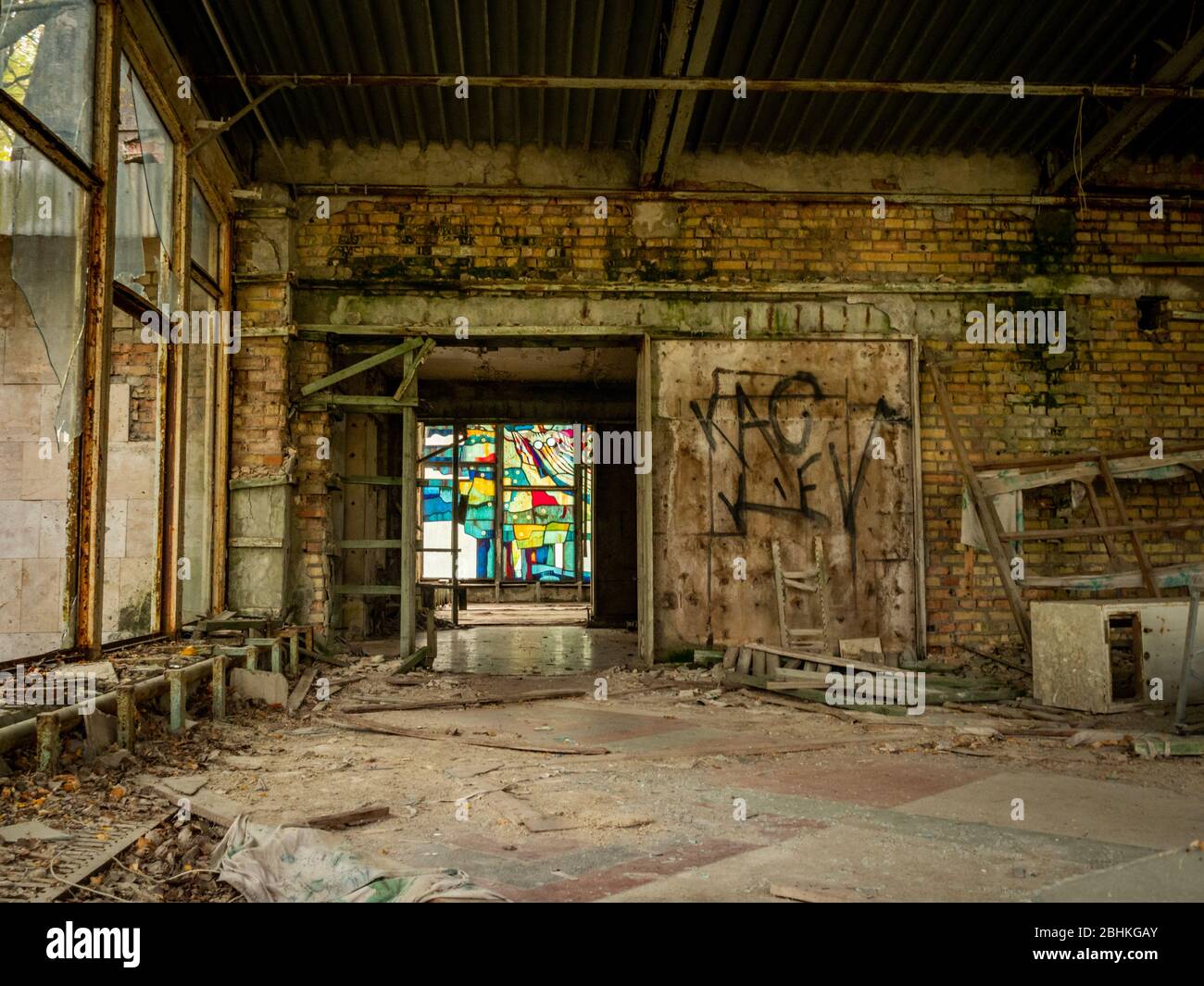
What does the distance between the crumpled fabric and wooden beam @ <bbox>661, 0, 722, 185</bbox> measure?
5314 mm

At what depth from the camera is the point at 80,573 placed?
4.92 m

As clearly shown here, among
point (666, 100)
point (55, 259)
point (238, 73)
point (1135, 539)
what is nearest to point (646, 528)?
point (666, 100)

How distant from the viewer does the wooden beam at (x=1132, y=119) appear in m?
6.30

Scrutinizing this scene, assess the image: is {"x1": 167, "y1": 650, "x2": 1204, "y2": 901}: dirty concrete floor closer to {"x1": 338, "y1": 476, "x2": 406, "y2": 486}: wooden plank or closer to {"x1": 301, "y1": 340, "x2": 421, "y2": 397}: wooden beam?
{"x1": 338, "y1": 476, "x2": 406, "y2": 486}: wooden plank

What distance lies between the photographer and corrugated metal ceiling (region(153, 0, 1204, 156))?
6.25 m

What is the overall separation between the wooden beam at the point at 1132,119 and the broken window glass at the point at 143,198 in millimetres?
6875

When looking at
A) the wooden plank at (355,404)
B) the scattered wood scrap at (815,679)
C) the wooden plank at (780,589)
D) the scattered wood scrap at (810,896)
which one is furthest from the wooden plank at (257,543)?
the scattered wood scrap at (810,896)

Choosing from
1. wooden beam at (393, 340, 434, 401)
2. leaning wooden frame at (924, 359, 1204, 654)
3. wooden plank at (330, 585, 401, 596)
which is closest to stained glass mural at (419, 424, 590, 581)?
wooden plank at (330, 585, 401, 596)

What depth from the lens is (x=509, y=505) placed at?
1989 centimetres

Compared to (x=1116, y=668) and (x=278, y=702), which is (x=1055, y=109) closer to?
(x=1116, y=668)

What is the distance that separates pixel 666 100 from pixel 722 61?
484 mm

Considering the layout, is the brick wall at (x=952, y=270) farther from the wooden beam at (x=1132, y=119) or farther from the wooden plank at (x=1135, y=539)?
the wooden plank at (x=1135, y=539)

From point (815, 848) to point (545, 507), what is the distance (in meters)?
17.2
